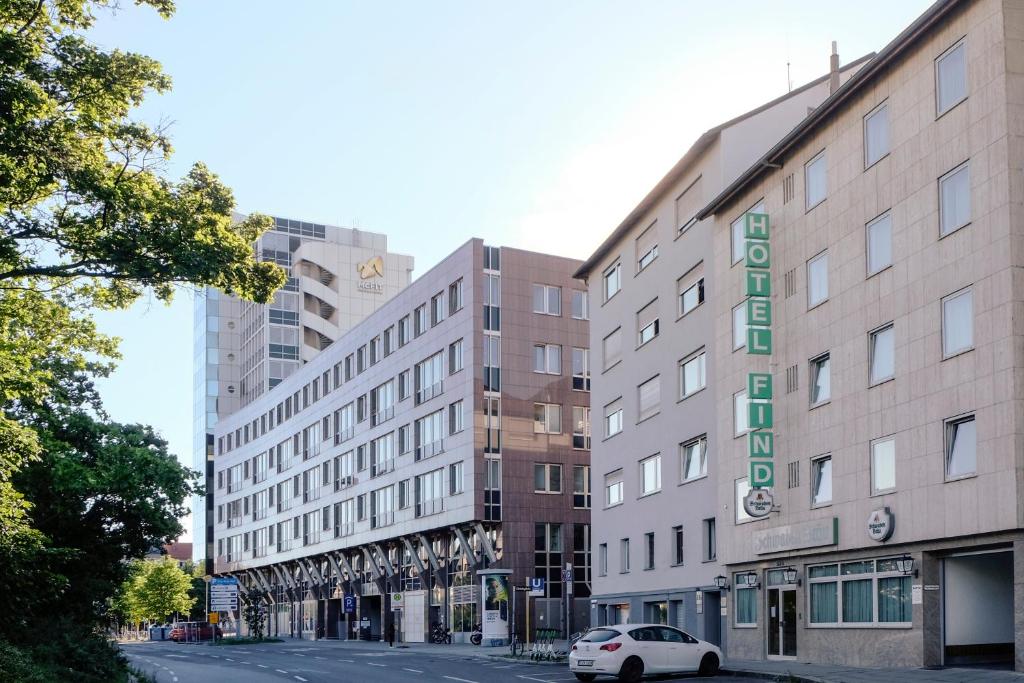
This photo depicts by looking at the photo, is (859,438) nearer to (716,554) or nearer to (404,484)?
(716,554)

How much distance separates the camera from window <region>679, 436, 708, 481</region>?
37594 millimetres

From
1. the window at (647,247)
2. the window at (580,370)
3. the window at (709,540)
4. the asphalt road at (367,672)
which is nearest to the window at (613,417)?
the window at (647,247)

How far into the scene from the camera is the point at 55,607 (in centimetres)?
3369

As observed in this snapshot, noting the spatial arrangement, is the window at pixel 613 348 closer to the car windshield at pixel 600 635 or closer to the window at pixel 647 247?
the window at pixel 647 247

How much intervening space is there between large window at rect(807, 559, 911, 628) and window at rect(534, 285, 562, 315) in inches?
1400

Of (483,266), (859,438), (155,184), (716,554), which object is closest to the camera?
(155,184)

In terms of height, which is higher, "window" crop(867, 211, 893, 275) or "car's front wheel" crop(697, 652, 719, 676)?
"window" crop(867, 211, 893, 275)

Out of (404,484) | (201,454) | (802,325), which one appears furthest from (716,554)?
(201,454)

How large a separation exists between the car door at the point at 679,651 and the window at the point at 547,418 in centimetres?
3607

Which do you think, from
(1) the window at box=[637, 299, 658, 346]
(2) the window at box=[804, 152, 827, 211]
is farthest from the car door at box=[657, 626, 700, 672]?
(1) the window at box=[637, 299, 658, 346]

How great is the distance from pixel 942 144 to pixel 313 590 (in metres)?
72.1

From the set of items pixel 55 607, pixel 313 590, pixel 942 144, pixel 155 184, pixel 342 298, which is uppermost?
pixel 342 298

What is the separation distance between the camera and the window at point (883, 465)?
26.2 m

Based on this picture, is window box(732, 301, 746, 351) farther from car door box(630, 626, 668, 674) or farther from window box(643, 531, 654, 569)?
car door box(630, 626, 668, 674)
